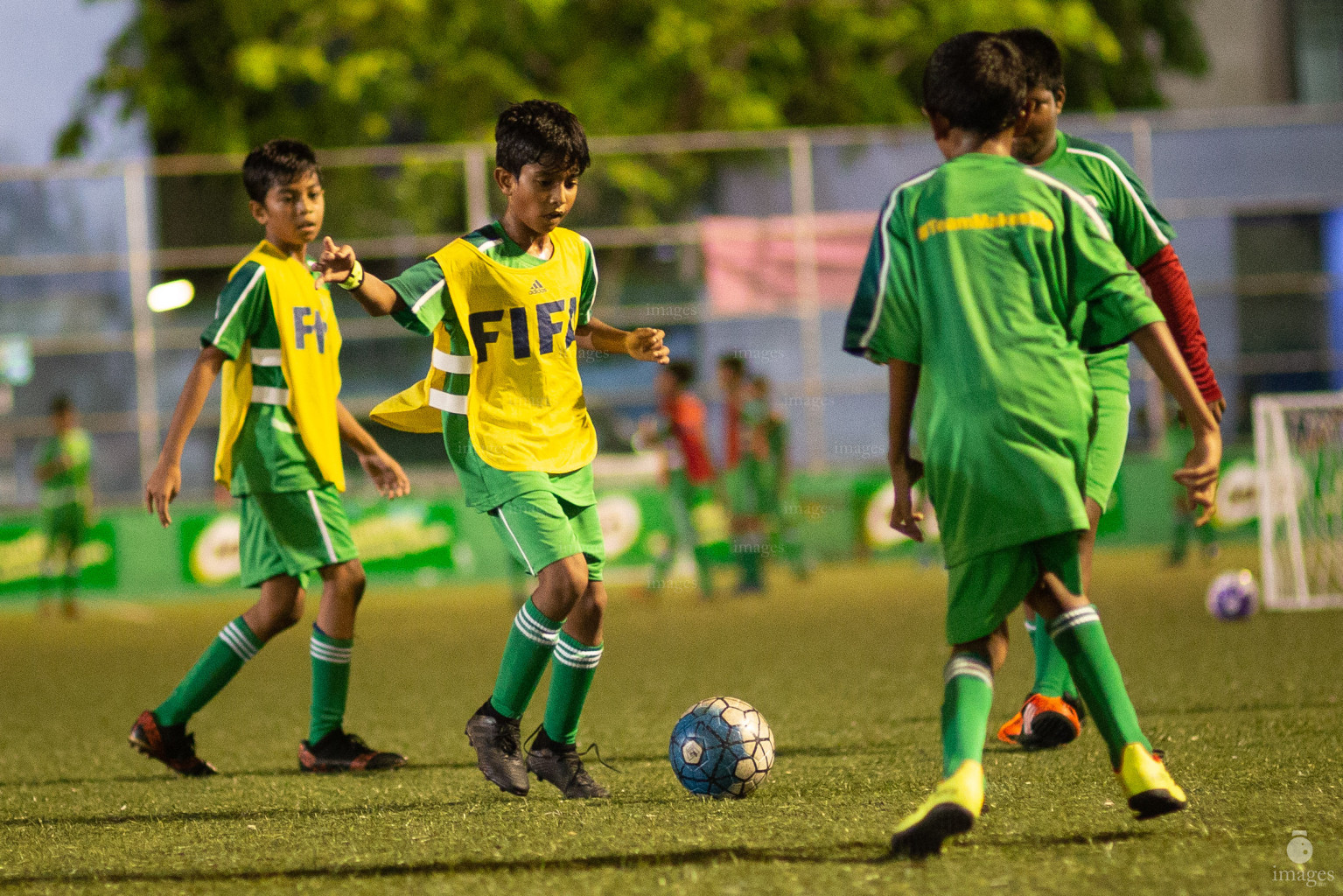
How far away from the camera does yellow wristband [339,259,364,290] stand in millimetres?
3783

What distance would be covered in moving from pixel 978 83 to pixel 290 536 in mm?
2833

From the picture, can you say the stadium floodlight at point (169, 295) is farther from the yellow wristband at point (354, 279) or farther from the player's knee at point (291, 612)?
the yellow wristband at point (354, 279)

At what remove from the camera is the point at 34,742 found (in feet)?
20.0

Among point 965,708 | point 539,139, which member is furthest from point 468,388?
point 965,708

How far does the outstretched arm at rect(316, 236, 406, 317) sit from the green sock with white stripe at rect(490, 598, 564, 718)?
939 mm

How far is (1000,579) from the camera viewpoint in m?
3.13

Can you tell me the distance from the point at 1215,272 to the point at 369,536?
423 inches

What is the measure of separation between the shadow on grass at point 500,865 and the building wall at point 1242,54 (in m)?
24.8

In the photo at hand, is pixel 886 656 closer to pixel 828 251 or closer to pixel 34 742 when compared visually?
pixel 34 742

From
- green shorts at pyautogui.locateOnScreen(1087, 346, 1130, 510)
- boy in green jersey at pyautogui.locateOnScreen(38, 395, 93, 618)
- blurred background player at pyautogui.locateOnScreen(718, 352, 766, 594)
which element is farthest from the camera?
boy in green jersey at pyautogui.locateOnScreen(38, 395, 93, 618)

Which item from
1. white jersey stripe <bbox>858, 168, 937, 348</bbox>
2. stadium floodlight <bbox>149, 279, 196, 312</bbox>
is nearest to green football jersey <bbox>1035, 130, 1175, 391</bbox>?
white jersey stripe <bbox>858, 168, 937, 348</bbox>

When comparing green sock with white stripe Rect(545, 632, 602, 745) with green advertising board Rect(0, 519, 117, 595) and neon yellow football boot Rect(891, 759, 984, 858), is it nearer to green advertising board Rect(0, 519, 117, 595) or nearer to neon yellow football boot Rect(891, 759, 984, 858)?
neon yellow football boot Rect(891, 759, 984, 858)

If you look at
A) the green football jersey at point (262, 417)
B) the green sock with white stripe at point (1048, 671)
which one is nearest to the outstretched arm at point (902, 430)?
the green sock with white stripe at point (1048, 671)

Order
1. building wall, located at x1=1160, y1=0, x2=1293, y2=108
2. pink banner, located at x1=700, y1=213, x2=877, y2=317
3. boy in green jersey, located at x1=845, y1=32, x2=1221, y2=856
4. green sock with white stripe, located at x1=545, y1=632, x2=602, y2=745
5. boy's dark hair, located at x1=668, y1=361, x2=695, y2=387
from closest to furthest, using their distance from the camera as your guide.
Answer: boy in green jersey, located at x1=845, y1=32, x2=1221, y2=856 < green sock with white stripe, located at x1=545, y1=632, x2=602, y2=745 < boy's dark hair, located at x1=668, y1=361, x2=695, y2=387 < pink banner, located at x1=700, y1=213, x2=877, y2=317 < building wall, located at x1=1160, y1=0, x2=1293, y2=108
